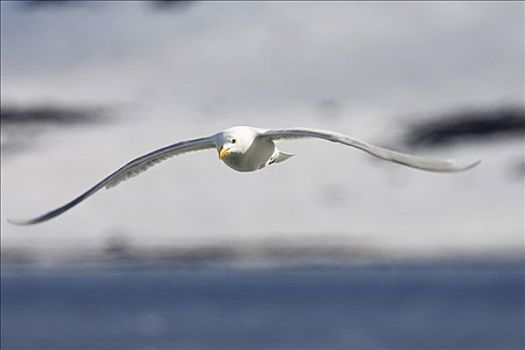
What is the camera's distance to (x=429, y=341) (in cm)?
17025

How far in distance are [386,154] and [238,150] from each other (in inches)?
226

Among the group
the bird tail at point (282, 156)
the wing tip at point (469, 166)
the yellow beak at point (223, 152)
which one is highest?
the bird tail at point (282, 156)

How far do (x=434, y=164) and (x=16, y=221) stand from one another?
1141 centimetres

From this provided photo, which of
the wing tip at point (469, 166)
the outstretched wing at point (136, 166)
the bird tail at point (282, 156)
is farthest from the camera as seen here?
the bird tail at point (282, 156)

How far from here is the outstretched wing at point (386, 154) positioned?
2642 cm

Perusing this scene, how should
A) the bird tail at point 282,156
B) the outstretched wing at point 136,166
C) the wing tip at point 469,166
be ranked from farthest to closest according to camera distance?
the bird tail at point 282,156
the outstretched wing at point 136,166
the wing tip at point 469,166

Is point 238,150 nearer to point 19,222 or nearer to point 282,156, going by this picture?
point 282,156

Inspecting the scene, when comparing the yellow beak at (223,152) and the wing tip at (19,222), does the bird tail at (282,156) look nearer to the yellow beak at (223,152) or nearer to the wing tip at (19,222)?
the yellow beak at (223,152)

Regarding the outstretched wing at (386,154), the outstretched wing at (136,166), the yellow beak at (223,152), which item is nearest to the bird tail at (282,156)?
the outstretched wing at (136,166)

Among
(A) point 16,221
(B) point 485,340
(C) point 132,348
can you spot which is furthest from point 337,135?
(B) point 485,340

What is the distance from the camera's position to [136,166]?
1421 inches

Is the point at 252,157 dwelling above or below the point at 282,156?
below

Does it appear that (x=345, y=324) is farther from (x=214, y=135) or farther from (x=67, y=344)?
(x=214, y=135)

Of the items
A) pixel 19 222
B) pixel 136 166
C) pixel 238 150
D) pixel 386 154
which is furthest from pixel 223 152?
pixel 386 154
